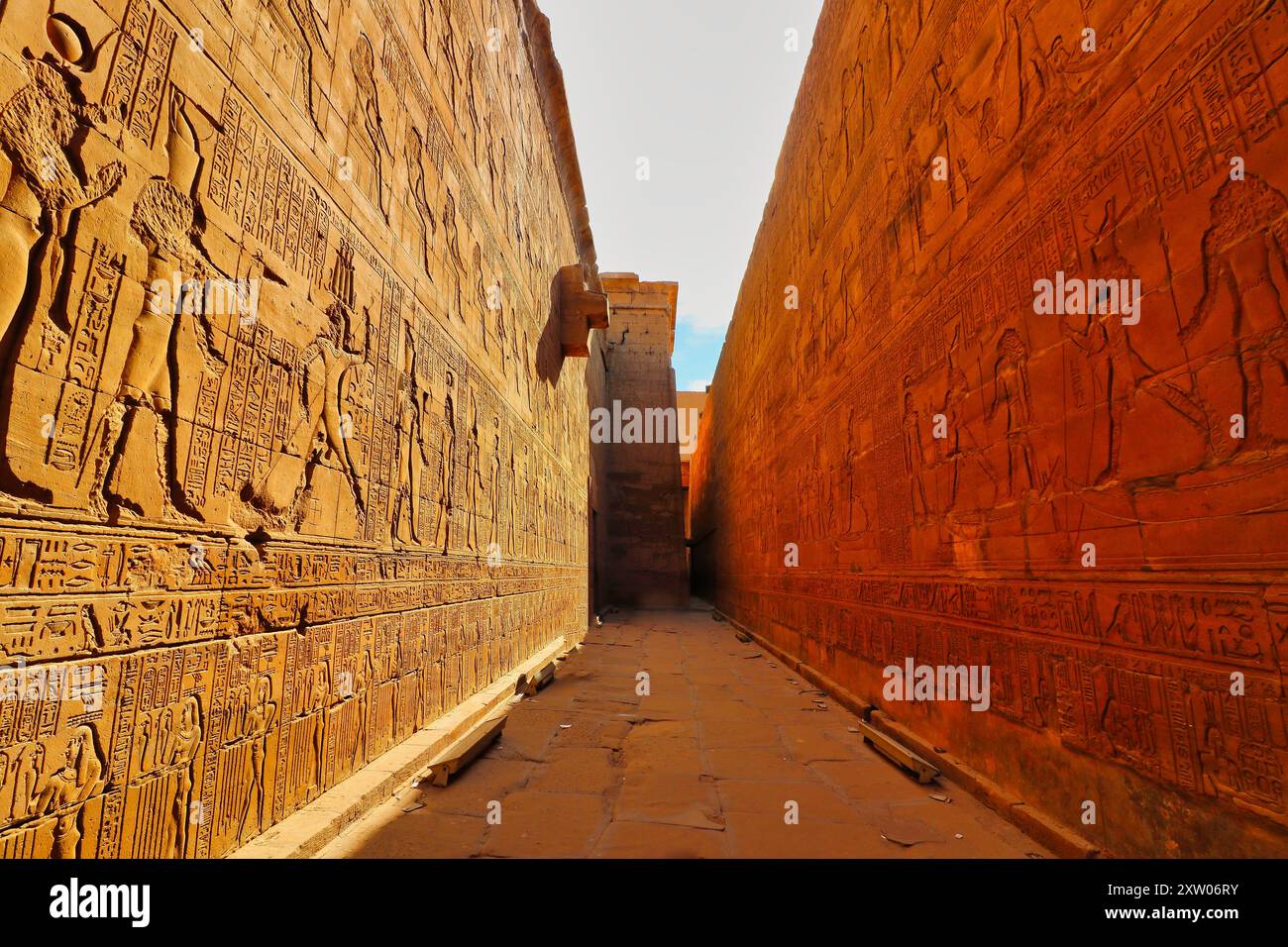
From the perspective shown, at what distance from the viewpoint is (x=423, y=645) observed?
12.0 feet

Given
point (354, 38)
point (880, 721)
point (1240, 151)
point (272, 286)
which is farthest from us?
point (880, 721)

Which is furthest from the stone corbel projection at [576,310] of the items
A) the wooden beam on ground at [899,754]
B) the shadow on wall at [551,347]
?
the wooden beam on ground at [899,754]

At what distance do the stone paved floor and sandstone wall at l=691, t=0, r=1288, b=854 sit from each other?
528mm

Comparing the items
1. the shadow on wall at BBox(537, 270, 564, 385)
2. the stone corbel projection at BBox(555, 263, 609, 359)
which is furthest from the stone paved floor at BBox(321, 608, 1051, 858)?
the stone corbel projection at BBox(555, 263, 609, 359)

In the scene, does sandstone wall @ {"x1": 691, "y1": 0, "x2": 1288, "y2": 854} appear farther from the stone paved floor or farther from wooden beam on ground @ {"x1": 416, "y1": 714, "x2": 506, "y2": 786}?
wooden beam on ground @ {"x1": 416, "y1": 714, "x2": 506, "y2": 786}

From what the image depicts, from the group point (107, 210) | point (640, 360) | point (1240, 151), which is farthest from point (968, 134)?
point (640, 360)

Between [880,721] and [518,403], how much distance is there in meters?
4.51

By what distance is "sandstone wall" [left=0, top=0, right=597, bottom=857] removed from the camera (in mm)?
1401

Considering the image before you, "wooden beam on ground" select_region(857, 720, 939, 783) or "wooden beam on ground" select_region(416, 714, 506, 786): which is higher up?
"wooden beam on ground" select_region(416, 714, 506, 786)

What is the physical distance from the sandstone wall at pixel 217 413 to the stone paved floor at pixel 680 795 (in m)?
0.57

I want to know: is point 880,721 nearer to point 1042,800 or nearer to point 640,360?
point 1042,800

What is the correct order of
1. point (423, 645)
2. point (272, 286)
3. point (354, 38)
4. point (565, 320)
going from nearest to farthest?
point (272, 286) < point (354, 38) < point (423, 645) < point (565, 320)

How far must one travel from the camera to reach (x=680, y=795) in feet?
9.58

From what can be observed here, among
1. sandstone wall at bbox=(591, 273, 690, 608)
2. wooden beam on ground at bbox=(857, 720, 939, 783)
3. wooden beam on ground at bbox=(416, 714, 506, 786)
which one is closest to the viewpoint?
wooden beam on ground at bbox=(416, 714, 506, 786)
